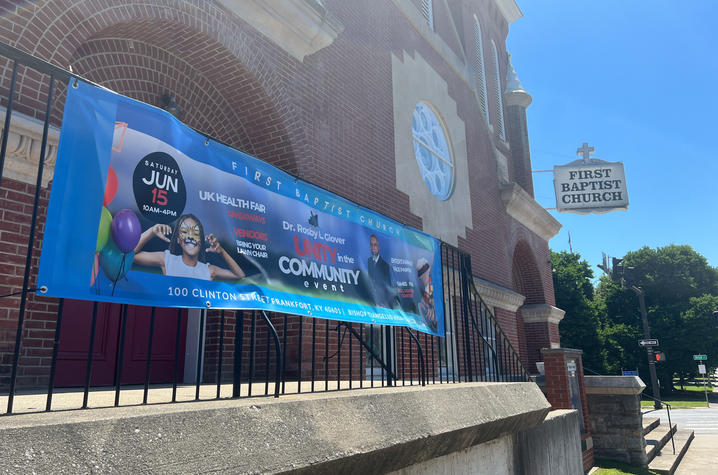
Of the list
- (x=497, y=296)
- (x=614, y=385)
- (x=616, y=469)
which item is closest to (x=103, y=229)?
(x=616, y=469)

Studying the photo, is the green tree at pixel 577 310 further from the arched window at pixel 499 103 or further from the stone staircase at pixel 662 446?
the arched window at pixel 499 103

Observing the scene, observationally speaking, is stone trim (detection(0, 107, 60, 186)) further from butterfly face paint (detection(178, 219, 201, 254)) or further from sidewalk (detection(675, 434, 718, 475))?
sidewalk (detection(675, 434, 718, 475))

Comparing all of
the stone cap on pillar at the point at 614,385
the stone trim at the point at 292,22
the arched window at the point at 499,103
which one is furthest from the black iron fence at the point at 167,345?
the arched window at the point at 499,103

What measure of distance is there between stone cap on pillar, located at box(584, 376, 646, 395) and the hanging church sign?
28.1 feet

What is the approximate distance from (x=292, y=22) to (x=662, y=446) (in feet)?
41.7

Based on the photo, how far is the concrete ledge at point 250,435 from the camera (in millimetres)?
1869

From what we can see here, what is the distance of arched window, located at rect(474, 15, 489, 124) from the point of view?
Answer: 49.3ft

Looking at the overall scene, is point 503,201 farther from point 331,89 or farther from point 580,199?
point 331,89

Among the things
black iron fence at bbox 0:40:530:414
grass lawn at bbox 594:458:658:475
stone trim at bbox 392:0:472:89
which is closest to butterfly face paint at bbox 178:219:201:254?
black iron fence at bbox 0:40:530:414

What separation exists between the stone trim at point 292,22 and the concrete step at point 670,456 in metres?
9.99

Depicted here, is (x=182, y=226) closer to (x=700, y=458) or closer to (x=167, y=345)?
(x=167, y=345)

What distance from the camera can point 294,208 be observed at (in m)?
3.95

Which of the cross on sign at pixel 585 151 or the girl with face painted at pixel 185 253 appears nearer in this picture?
the girl with face painted at pixel 185 253

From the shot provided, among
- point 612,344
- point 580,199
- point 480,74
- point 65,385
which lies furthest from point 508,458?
point 612,344
